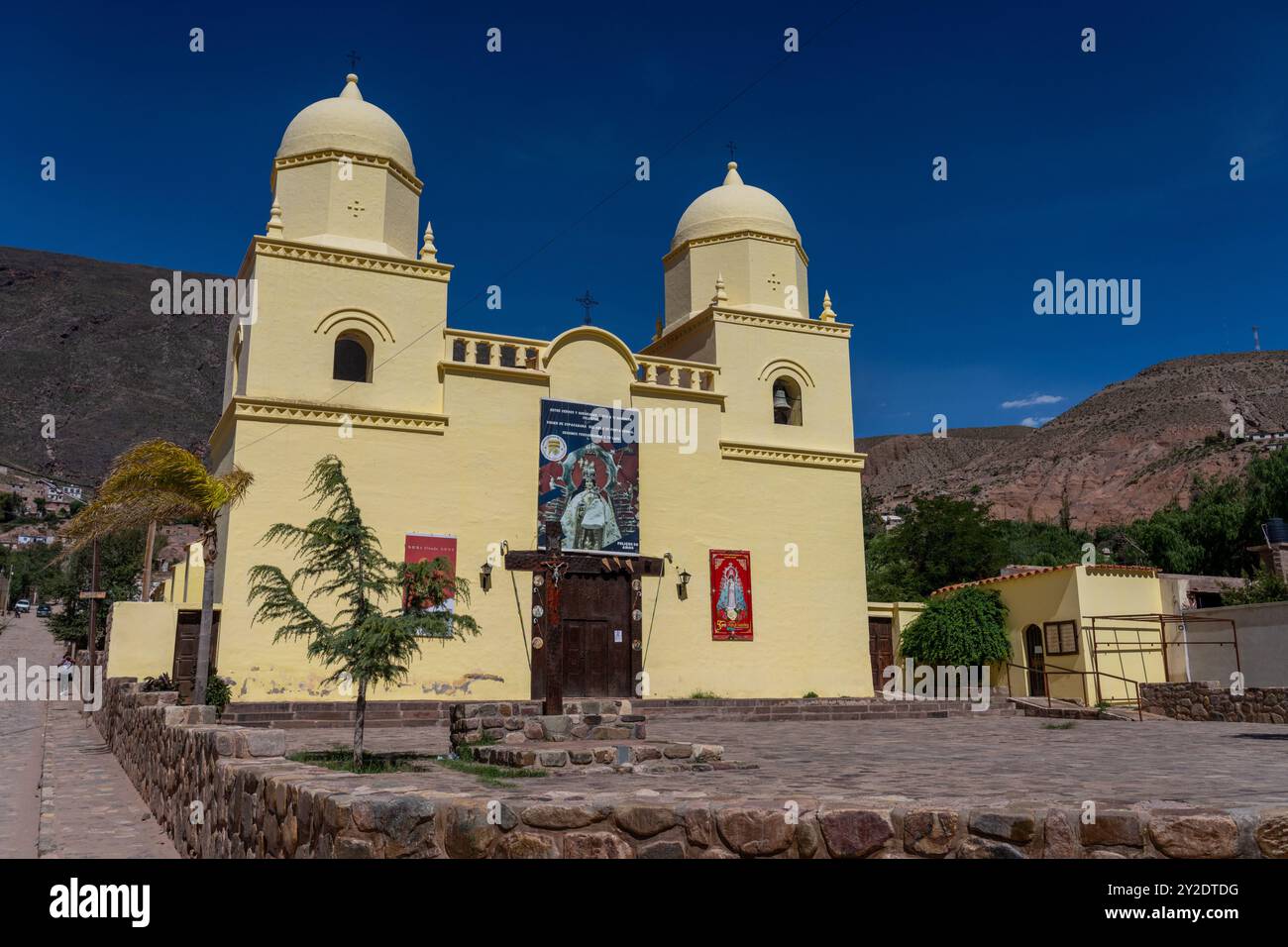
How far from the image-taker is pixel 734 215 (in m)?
24.7

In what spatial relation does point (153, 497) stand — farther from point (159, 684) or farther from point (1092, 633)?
point (1092, 633)

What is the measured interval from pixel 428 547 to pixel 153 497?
5586 mm

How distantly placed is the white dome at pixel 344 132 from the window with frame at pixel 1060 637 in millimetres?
17790


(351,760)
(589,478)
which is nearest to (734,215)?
(589,478)

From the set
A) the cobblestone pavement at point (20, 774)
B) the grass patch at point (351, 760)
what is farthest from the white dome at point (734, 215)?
the cobblestone pavement at point (20, 774)

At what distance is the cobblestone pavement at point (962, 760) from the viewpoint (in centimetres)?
757

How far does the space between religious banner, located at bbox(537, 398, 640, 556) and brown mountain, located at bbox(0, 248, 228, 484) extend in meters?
106

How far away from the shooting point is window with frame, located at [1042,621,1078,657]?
2225 cm

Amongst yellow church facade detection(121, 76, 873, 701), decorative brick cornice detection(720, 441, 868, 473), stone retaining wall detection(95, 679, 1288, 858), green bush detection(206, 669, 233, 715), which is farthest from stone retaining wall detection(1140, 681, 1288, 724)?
green bush detection(206, 669, 233, 715)

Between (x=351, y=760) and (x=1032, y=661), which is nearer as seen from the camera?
Answer: (x=351, y=760)

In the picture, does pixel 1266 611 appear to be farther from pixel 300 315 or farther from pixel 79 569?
pixel 79 569

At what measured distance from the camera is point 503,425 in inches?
803

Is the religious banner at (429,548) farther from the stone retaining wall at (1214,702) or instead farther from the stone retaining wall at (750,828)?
the stone retaining wall at (750,828)

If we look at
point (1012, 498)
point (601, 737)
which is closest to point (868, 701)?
point (601, 737)
